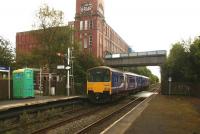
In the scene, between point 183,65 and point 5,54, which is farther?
point 183,65

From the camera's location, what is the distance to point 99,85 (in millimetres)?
25703

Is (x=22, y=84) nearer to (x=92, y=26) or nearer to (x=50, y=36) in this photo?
(x=50, y=36)

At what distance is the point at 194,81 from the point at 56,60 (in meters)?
18.3

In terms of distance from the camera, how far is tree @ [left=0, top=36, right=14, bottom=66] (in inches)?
1415

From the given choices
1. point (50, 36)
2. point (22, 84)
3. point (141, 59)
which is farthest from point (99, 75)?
point (141, 59)

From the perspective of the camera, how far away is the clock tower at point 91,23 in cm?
8000

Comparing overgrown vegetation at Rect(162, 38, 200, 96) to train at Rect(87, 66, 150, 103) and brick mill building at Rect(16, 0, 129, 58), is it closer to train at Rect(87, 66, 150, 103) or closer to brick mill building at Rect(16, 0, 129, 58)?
train at Rect(87, 66, 150, 103)

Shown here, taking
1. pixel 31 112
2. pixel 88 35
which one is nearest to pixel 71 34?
pixel 31 112

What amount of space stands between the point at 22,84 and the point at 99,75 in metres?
6.49

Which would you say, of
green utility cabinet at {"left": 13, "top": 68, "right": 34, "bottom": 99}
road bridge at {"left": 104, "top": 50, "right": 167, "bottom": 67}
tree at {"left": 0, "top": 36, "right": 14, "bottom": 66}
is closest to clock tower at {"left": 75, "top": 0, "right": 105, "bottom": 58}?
road bridge at {"left": 104, "top": 50, "right": 167, "bottom": 67}

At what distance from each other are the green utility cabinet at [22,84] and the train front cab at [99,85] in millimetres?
5158

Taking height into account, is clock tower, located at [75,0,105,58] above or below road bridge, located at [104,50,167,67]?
above

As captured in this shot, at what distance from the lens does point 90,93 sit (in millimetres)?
26047

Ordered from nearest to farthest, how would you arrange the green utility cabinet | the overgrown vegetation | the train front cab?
the green utility cabinet < the train front cab < the overgrown vegetation
